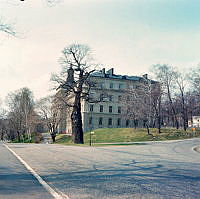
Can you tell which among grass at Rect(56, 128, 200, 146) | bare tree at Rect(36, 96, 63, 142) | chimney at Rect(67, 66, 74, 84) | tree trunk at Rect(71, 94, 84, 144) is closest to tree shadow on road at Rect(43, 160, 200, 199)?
tree trunk at Rect(71, 94, 84, 144)

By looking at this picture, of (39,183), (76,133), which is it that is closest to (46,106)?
(76,133)

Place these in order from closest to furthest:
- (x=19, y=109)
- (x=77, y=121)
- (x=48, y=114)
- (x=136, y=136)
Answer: (x=77, y=121), (x=136, y=136), (x=48, y=114), (x=19, y=109)

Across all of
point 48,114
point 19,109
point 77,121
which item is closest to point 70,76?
point 77,121

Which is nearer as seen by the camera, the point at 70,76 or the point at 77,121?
the point at 70,76

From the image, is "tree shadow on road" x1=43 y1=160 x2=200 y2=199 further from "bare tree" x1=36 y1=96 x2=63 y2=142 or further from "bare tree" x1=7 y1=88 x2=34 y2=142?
"bare tree" x1=7 y1=88 x2=34 y2=142

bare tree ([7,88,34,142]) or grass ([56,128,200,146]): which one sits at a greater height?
bare tree ([7,88,34,142])

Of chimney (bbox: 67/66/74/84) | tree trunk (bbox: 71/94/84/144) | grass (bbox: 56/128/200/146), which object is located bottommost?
grass (bbox: 56/128/200/146)

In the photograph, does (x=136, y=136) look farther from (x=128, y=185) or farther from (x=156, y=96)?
(x=128, y=185)

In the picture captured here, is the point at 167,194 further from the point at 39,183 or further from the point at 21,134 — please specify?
the point at 21,134

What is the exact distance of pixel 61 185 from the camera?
7.00 metres

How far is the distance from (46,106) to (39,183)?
186ft

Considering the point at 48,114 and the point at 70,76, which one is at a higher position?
the point at 70,76

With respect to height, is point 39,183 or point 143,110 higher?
point 143,110

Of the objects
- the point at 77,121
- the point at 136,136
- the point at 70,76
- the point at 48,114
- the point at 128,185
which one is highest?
the point at 70,76
